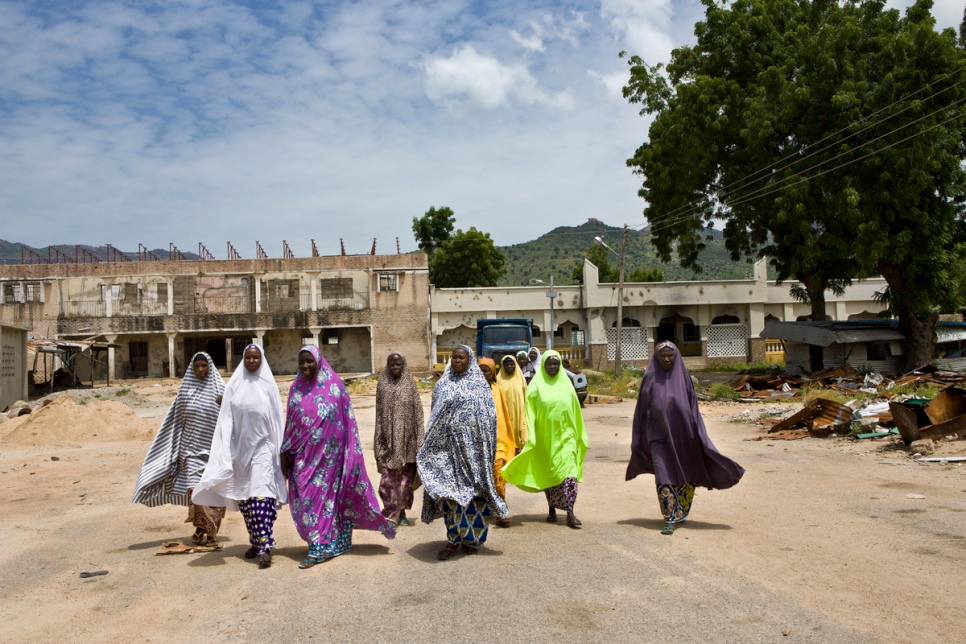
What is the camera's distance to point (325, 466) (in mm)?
5918

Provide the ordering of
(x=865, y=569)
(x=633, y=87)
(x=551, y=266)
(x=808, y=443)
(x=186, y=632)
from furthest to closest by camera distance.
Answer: (x=551, y=266) < (x=633, y=87) < (x=808, y=443) < (x=865, y=569) < (x=186, y=632)

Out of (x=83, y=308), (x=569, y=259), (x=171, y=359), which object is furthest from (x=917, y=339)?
(x=569, y=259)

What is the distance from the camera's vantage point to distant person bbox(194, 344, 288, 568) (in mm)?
5781

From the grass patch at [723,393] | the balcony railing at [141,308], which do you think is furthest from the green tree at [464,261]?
the grass patch at [723,393]

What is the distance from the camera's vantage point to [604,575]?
5.15 m

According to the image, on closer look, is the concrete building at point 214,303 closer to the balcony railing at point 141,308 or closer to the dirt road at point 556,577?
the balcony railing at point 141,308

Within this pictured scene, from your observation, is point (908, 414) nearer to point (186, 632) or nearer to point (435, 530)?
point (435, 530)

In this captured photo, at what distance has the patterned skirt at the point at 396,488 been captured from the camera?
22.3 feet

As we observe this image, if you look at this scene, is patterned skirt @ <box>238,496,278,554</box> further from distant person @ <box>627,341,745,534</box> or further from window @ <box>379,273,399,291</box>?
window @ <box>379,273,399,291</box>

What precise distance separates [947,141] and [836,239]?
3587mm

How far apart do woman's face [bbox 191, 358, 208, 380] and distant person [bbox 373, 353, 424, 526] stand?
1416 mm

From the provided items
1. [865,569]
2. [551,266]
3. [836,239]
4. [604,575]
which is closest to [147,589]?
[604,575]

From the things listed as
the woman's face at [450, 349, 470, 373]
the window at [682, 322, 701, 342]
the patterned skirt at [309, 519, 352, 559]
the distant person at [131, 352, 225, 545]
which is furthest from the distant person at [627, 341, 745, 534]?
the window at [682, 322, 701, 342]

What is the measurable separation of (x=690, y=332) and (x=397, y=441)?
34747 millimetres
